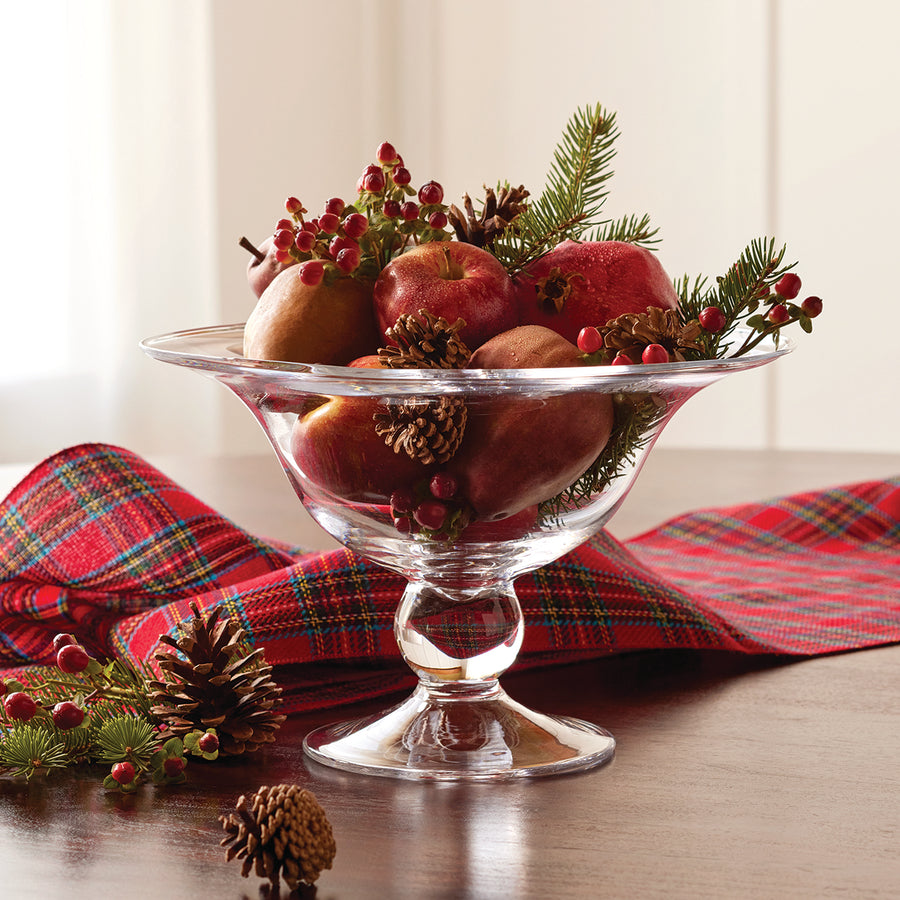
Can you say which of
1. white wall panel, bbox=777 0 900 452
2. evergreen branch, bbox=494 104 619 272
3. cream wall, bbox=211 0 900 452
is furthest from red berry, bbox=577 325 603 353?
white wall panel, bbox=777 0 900 452

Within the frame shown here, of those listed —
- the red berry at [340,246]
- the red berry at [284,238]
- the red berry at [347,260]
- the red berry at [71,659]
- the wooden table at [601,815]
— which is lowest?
the wooden table at [601,815]

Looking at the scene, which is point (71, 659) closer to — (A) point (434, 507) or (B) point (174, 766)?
(B) point (174, 766)

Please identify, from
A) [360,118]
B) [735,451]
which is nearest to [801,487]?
[735,451]

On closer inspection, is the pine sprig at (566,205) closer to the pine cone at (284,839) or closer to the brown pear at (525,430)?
the brown pear at (525,430)

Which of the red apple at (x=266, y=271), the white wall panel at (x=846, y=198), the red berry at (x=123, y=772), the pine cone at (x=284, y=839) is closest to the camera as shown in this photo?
the pine cone at (x=284, y=839)

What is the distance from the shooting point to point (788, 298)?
23.7 inches

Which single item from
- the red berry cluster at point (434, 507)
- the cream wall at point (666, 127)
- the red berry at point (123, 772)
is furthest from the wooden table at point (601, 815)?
the cream wall at point (666, 127)

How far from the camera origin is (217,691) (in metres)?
0.62

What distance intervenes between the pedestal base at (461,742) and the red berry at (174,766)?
63mm

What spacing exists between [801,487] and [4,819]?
102 cm

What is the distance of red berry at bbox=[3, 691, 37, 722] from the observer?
1.96 ft

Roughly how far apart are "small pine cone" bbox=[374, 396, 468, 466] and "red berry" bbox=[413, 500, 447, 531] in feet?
0.07

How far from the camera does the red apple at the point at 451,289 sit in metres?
0.57

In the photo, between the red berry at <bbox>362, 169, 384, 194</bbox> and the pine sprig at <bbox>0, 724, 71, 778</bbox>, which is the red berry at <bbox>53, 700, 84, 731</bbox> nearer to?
the pine sprig at <bbox>0, 724, 71, 778</bbox>
